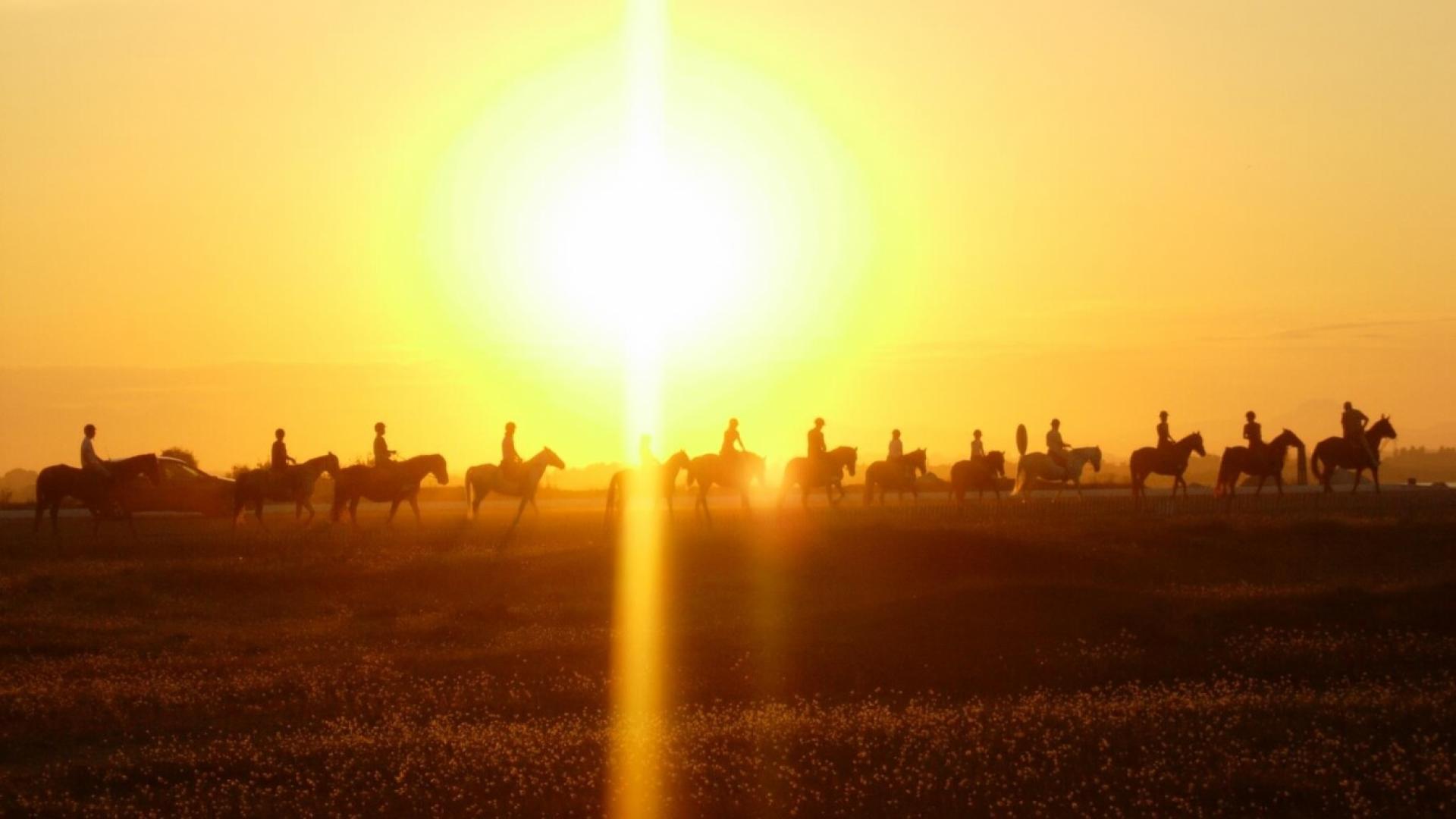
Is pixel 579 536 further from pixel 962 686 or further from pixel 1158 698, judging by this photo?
pixel 1158 698

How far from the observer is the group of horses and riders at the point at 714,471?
40.0 m

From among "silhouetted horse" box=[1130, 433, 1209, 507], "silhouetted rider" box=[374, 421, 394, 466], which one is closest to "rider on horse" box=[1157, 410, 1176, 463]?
"silhouetted horse" box=[1130, 433, 1209, 507]

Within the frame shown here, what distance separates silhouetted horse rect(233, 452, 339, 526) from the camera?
1656 inches

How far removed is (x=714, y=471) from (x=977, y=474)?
30.8ft

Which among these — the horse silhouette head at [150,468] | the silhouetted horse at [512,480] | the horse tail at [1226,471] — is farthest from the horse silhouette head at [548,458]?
the horse tail at [1226,471]

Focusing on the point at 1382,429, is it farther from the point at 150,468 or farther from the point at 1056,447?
the point at 150,468

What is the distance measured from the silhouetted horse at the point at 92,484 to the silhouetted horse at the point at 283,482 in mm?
2580

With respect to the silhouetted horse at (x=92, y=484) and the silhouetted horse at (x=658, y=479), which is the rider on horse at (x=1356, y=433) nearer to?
the silhouetted horse at (x=658, y=479)

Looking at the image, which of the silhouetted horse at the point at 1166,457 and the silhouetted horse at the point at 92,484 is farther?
the silhouetted horse at the point at 1166,457

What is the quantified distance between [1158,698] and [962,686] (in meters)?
2.91

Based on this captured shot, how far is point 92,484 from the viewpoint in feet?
130

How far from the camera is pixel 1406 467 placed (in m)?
111

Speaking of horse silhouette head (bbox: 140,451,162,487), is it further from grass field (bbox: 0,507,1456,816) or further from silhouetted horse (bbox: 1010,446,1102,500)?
silhouetted horse (bbox: 1010,446,1102,500)

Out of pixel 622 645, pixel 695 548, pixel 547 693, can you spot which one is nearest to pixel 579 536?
pixel 695 548
